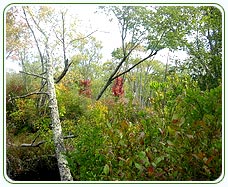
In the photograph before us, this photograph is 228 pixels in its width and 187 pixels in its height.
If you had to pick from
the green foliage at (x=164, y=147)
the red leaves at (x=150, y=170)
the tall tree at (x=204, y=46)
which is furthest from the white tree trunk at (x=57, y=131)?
the red leaves at (x=150, y=170)

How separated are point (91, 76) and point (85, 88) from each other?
16 cm

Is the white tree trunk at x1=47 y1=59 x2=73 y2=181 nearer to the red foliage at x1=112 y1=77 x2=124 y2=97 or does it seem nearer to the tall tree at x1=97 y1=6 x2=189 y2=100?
the tall tree at x1=97 y1=6 x2=189 y2=100

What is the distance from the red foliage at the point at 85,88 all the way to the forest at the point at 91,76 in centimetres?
1

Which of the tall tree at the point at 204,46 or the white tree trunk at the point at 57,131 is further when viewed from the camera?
the white tree trunk at the point at 57,131

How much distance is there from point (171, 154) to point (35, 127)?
2.59 m

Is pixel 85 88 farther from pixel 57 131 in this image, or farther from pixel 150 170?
pixel 150 170

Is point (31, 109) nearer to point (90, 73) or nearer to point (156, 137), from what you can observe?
point (90, 73)

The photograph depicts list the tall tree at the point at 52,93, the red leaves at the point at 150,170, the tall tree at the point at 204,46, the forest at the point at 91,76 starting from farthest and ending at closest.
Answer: the tall tree at the point at 52,93
the tall tree at the point at 204,46
the forest at the point at 91,76
the red leaves at the point at 150,170

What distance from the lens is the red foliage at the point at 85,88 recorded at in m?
3.91

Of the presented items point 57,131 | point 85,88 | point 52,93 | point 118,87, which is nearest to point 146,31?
point 118,87

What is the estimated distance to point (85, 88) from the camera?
403 centimetres

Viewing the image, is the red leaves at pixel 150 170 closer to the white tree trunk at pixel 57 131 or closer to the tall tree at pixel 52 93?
the tall tree at pixel 52 93

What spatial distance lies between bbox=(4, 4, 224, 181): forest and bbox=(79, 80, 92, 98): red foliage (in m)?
0.01

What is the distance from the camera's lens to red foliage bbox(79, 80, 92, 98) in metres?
3.91
